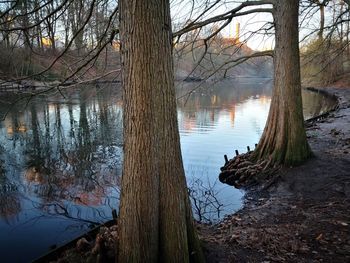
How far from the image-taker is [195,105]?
97.6ft

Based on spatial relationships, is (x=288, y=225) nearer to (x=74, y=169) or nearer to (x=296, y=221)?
(x=296, y=221)

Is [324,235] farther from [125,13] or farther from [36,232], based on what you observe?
[36,232]

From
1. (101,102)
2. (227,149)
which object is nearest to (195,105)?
(101,102)

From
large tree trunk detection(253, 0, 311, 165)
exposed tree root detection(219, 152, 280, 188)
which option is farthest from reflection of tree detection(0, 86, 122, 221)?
large tree trunk detection(253, 0, 311, 165)

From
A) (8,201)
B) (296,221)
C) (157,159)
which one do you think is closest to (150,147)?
(157,159)

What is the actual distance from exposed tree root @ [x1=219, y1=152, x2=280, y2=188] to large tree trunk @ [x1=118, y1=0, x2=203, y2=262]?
5453 millimetres

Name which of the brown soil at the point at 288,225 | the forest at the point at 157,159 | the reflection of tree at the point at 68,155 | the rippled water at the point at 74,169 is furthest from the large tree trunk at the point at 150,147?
the reflection of tree at the point at 68,155

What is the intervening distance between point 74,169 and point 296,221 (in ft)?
27.1

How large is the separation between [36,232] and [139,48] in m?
5.75

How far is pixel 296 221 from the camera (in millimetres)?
5965

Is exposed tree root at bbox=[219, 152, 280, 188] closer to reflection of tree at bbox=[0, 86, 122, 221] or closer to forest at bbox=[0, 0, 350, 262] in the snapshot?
forest at bbox=[0, 0, 350, 262]

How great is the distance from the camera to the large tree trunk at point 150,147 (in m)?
3.69

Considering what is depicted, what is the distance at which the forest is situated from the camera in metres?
3.88

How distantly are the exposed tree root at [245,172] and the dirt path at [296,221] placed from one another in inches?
16.6
